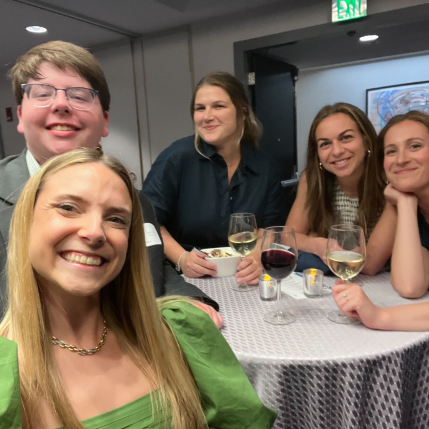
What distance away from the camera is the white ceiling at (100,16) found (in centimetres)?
306

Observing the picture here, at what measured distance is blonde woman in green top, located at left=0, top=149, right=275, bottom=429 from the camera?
655 mm

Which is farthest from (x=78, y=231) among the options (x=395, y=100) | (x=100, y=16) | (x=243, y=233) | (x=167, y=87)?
(x=395, y=100)

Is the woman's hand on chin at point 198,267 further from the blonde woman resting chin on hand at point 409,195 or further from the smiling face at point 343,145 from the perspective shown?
the smiling face at point 343,145

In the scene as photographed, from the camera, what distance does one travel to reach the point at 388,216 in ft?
4.92

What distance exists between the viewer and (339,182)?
73.3 inches

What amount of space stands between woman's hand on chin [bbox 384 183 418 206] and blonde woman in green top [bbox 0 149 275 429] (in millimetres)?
962

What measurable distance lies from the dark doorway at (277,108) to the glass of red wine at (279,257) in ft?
7.64

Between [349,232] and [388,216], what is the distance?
43 cm

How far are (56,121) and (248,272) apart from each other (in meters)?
0.82

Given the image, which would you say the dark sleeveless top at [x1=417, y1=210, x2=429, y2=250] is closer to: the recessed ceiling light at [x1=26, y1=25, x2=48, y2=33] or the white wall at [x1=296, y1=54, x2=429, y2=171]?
the recessed ceiling light at [x1=26, y1=25, x2=48, y2=33]

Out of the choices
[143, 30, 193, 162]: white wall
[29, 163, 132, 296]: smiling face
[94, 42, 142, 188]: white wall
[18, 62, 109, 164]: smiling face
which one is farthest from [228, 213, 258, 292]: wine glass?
[94, 42, 142, 188]: white wall

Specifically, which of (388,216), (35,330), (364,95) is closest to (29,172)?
(35,330)

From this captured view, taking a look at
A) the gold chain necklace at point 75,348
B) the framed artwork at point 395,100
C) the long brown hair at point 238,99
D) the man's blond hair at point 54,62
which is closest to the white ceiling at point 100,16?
the long brown hair at point 238,99

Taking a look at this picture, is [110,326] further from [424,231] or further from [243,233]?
[424,231]
